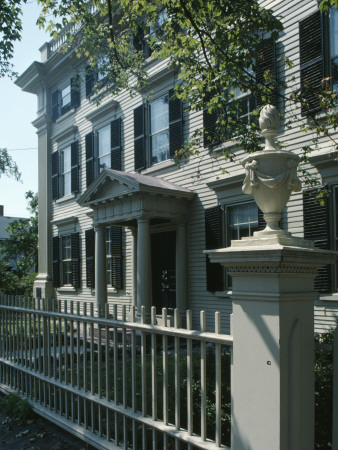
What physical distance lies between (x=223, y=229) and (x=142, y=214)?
2.02m

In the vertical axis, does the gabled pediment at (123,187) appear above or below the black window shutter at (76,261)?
above

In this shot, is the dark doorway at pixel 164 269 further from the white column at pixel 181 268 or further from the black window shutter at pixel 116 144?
the black window shutter at pixel 116 144

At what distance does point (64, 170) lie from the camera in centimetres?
1752

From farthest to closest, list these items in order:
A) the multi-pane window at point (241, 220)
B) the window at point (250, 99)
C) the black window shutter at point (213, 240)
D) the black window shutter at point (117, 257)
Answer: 1. the black window shutter at point (117, 257)
2. the black window shutter at point (213, 240)
3. the multi-pane window at point (241, 220)
4. the window at point (250, 99)

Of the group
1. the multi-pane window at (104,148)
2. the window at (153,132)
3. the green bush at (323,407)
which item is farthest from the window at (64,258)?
the green bush at (323,407)

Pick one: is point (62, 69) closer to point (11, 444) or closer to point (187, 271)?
point (187, 271)

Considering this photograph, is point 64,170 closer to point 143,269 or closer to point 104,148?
point 104,148

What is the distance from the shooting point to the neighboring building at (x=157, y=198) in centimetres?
855

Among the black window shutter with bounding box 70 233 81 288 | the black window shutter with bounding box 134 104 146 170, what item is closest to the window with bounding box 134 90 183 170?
the black window shutter with bounding box 134 104 146 170

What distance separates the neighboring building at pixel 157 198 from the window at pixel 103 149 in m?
0.04

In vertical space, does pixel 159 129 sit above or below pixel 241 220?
above

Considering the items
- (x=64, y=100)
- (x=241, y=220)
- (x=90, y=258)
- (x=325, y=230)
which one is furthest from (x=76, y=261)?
(x=325, y=230)

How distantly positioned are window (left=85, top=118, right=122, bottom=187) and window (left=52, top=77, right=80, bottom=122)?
6.65 ft

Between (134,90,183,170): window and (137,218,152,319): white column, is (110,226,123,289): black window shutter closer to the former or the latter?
(134,90,183,170): window
